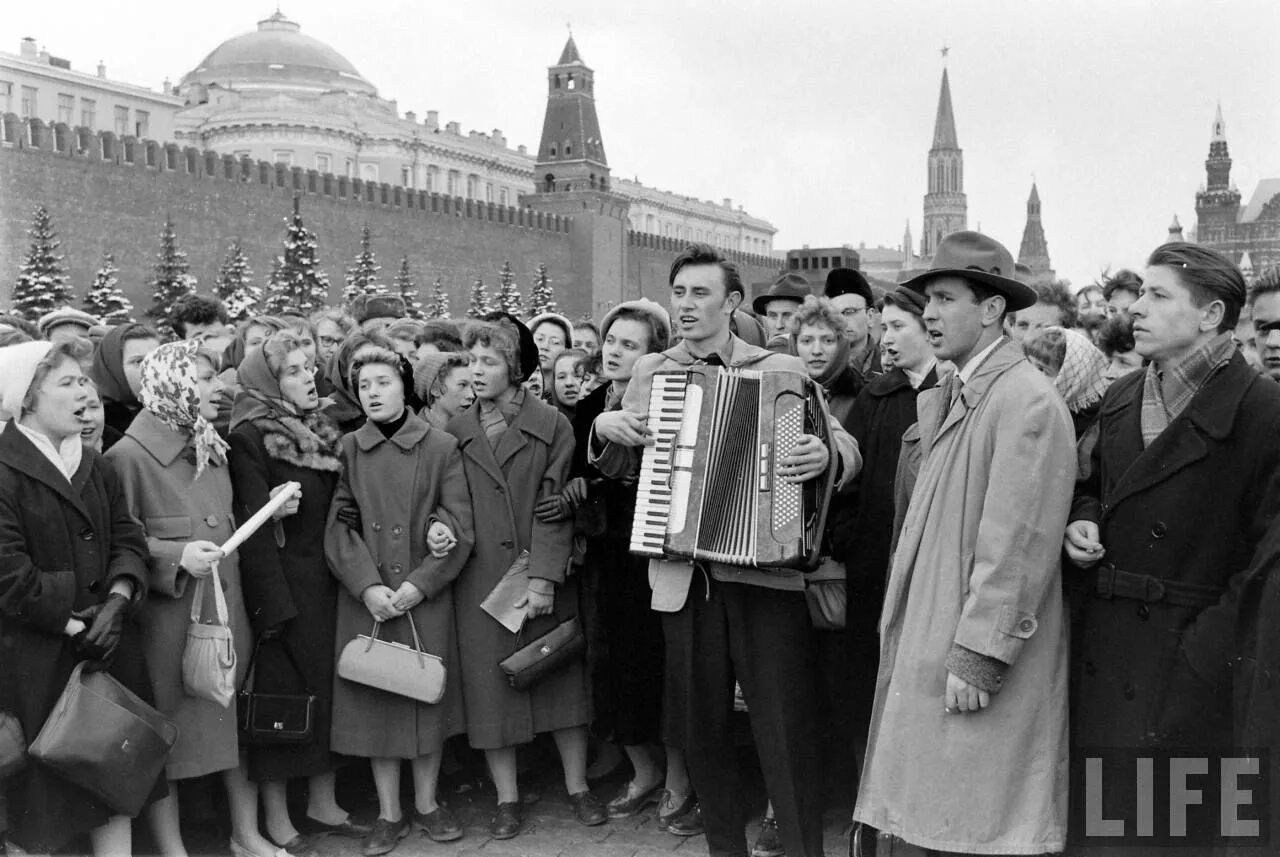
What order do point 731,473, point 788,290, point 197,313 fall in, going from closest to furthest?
point 731,473, point 788,290, point 197,313

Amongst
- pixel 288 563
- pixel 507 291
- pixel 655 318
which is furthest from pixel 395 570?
pixel 507 291

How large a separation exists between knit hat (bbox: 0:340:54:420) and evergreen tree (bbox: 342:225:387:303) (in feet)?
101

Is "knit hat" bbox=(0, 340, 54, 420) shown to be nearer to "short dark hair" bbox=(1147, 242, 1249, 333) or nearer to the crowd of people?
the crowd of people

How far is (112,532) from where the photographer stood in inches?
126

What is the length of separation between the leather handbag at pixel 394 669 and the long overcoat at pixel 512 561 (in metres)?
0.20

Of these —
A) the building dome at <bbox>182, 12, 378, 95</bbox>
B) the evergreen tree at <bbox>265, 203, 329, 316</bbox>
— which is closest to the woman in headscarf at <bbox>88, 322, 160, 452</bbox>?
the evergreen tree at <bbox>265, 203, 329, 316</bbox>

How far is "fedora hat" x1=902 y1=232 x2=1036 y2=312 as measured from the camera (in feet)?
9.04

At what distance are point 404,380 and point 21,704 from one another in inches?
66.0

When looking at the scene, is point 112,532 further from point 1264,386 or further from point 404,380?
point 1264,386

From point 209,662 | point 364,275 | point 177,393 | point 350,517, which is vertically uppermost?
point 364,275

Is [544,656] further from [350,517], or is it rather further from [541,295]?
[541,295]

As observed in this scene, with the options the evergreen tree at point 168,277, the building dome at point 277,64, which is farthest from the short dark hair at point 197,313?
the building dome at point 277,64

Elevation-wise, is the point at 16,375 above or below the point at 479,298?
below

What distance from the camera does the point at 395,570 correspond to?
3.74 meters
